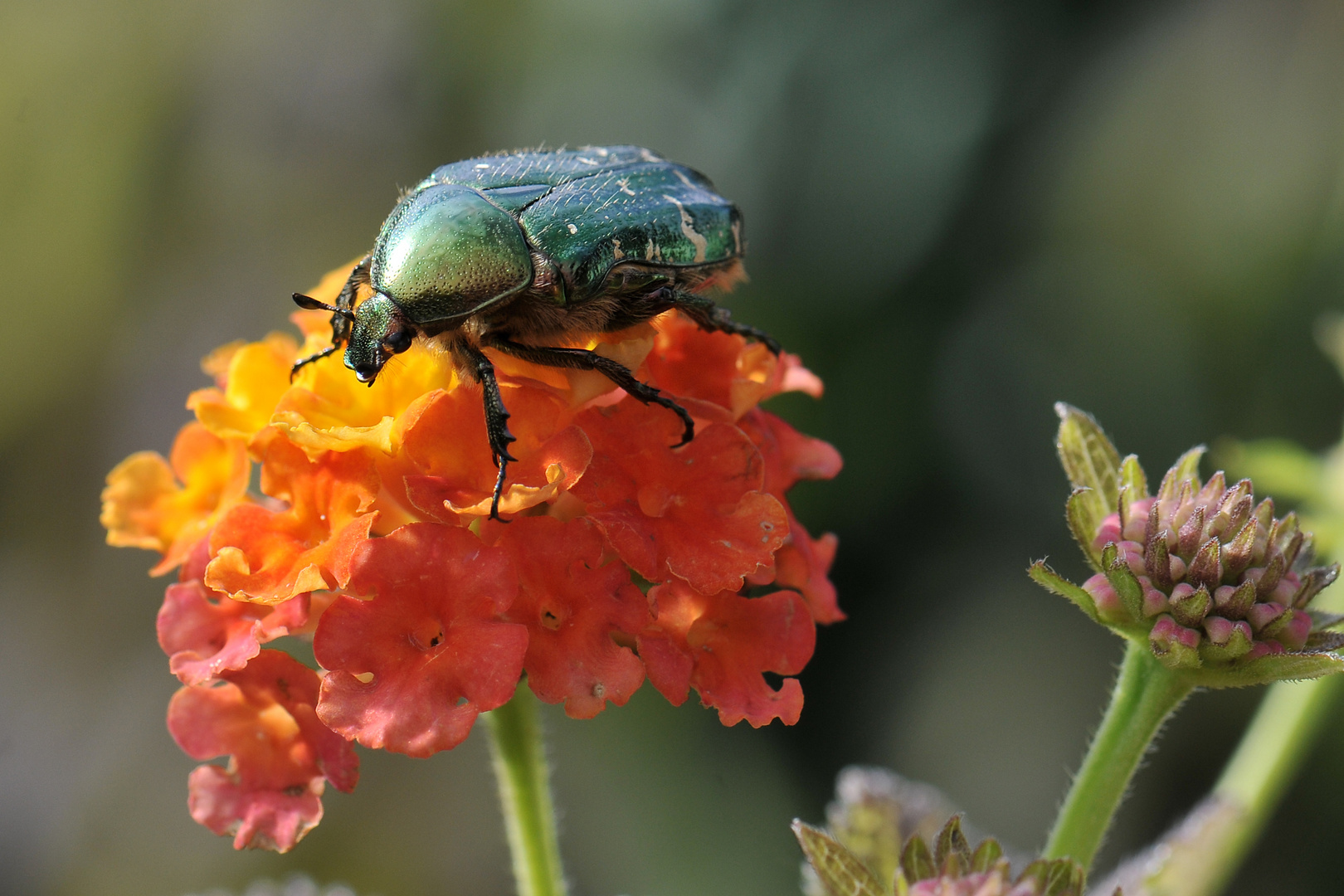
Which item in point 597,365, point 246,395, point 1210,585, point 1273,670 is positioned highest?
point 246,395

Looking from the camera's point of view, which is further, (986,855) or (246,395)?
(246,395)

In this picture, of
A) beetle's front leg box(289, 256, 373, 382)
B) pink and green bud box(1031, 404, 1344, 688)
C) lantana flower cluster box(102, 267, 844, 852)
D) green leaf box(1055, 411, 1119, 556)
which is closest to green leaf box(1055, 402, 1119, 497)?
green leaf box(1055, 411, 1119, 556)

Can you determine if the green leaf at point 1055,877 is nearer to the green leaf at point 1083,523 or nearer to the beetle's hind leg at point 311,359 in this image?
the green leaf at point 1083,523

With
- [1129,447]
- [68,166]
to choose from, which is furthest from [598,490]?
[68,166]

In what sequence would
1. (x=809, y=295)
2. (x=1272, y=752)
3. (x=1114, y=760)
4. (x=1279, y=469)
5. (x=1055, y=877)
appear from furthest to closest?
(x=809, y=295) → (x=1279, y=469) → (x=1272, y=752) → (x=1114, y=760) → (x=1055, y=877)

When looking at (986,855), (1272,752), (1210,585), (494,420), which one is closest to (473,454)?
(494,420)

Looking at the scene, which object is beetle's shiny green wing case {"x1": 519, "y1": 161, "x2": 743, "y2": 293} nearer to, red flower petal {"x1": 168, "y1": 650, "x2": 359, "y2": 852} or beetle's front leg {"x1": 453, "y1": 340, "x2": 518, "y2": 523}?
beetle's front leg {"x1": 453, "y1": 340, "x2": 518, "y2": 523}

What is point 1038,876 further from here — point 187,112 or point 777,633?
point 187,112

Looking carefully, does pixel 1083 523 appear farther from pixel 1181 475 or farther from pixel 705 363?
pixel 705 363
